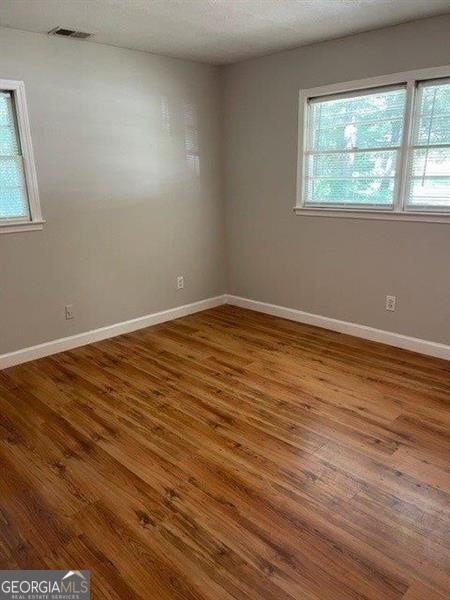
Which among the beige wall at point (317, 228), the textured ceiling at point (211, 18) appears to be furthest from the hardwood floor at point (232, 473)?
the textured ceiling at point (211, 18)

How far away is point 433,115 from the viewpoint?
3188 millimetres

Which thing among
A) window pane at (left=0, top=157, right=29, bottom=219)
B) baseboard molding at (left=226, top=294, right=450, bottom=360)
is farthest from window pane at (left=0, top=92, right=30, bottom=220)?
baseboard molding at (left=226, top=294, right=450, bottom=360)

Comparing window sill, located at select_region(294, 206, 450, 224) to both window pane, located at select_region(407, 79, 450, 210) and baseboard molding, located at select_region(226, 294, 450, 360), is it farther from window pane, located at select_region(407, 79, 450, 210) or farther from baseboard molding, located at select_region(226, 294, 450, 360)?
baseboard molding, located at select_region(226, 294, 450, 360)

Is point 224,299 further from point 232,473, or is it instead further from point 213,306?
point 232,473

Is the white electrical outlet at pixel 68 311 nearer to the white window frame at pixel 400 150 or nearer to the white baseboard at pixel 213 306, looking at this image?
the white baseboard at pixel 213 306

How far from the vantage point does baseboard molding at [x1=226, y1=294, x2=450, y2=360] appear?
3.52 meters

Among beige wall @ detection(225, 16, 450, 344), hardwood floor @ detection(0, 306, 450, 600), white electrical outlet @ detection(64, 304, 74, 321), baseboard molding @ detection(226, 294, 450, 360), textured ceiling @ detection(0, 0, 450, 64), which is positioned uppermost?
textured ceiling @ detection(0, 0, 450, 64)

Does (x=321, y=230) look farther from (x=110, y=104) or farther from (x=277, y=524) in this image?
(x=277, y=524)

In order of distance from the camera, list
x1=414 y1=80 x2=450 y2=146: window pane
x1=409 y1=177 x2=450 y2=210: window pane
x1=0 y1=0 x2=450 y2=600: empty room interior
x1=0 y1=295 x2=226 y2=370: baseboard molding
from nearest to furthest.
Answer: x1=0 y1=0 x2=450 y2=600: empty room interior < x1=414 y1=80 x2=450 y2=146: window pane < x1=409 y1=177 x2=450 y2=210: window pane < x1=0 y1=295 x2=226 y2=370: baseboard molding

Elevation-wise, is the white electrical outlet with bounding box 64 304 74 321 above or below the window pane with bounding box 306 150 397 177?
below

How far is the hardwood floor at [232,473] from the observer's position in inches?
64.2

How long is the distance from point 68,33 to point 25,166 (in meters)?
1.07

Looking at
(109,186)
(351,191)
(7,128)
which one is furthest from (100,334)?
(351,191)

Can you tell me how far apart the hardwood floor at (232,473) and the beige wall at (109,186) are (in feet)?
2.03
